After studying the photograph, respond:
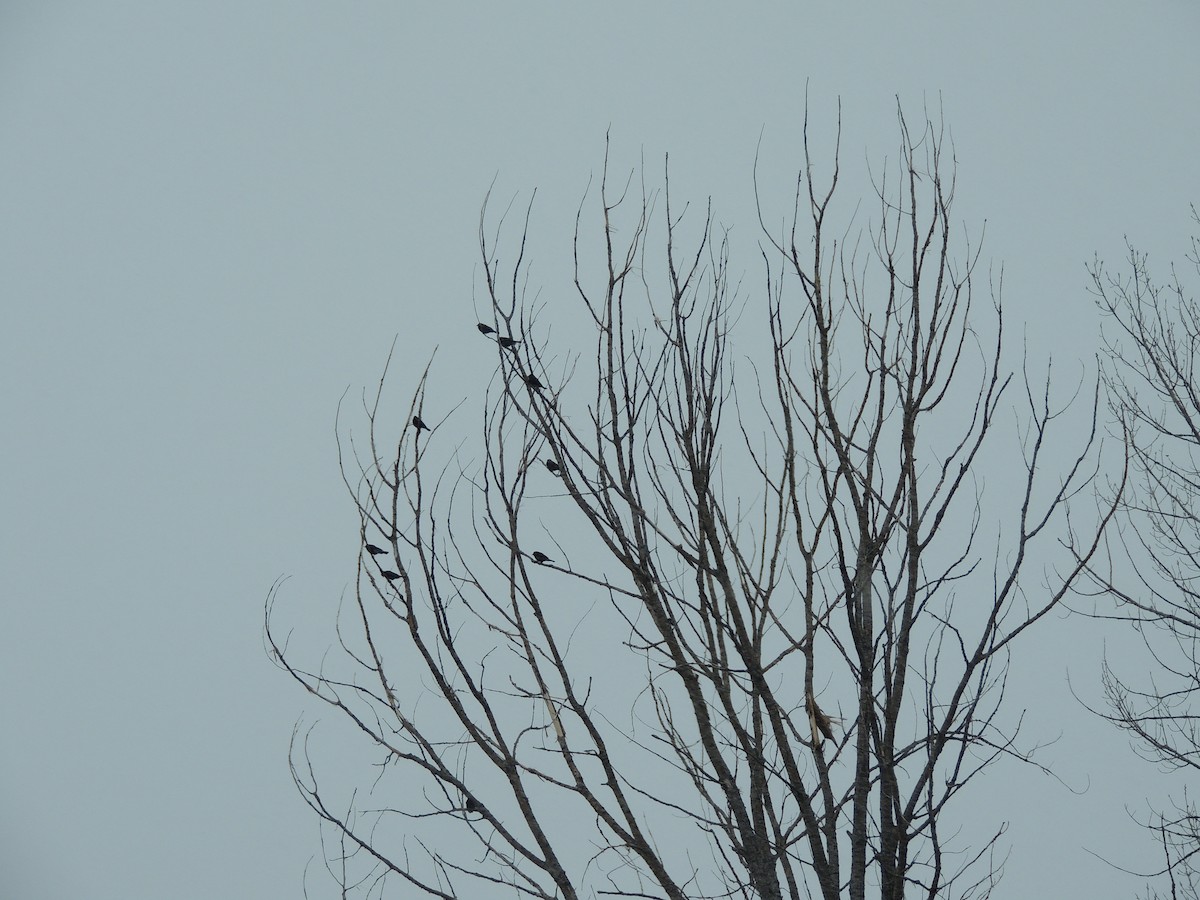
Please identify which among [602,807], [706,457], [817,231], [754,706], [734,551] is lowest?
[602,807]

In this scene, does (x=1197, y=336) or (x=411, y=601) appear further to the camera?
(x=1197, y=336)

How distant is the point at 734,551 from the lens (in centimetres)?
185

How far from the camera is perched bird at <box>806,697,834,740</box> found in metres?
1.78

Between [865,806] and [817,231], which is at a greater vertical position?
[817,231]

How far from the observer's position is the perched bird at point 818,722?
178 centimetres

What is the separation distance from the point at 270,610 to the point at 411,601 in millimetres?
445

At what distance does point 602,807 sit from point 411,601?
562 mm

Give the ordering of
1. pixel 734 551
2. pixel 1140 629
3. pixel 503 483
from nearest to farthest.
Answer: pixel 734 551 < pixel 503 483 < pixel 1140 629

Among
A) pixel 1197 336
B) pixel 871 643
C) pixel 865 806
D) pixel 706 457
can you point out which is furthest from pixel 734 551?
pixel 1197 336

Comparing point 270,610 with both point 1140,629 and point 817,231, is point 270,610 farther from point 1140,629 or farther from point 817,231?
point 1140,629

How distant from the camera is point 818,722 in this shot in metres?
1.80

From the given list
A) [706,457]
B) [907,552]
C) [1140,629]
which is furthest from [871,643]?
[1140,629]

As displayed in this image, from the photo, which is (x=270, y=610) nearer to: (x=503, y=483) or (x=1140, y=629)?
(x=503, y=483)

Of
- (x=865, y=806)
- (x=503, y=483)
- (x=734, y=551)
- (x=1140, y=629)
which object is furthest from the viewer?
(x=1140, y=629)
